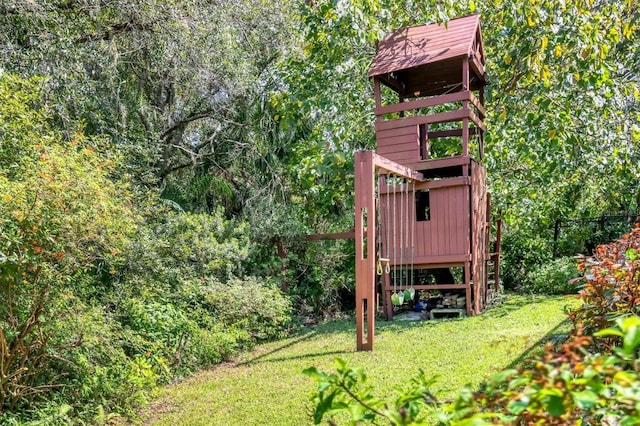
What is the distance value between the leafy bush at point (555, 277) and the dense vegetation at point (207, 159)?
49 millimetres

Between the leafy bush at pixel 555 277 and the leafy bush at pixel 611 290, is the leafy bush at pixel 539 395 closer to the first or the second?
the leafy bush at pixel 611 290

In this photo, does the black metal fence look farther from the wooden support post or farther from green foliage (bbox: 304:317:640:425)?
green foliage (bbox: 304:317:640:425)

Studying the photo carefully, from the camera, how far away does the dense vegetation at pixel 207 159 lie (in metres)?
4.72

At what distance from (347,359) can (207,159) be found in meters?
6.59

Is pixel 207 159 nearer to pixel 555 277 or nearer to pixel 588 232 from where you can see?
pixel 555 277

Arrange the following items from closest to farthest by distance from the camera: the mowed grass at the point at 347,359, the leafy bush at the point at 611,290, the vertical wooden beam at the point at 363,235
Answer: the leafy bush at the point at 611,290 < the mowed grass at the point at 347,359 < the vertical wooden beam at the point at 363,235

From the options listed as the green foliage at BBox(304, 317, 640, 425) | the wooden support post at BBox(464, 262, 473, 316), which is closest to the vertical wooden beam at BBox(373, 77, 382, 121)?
the wooden support post at BBox(464, 262, 473, 316)

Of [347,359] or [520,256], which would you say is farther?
[520,256]

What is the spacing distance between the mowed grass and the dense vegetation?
0.48 metres

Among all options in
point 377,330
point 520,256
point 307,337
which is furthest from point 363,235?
point 520,256

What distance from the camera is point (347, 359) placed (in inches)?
226

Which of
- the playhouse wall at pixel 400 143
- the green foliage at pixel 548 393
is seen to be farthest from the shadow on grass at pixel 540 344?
the green foliage at pixel 548 393

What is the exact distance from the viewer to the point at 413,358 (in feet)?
19.3

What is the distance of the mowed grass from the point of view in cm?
471
